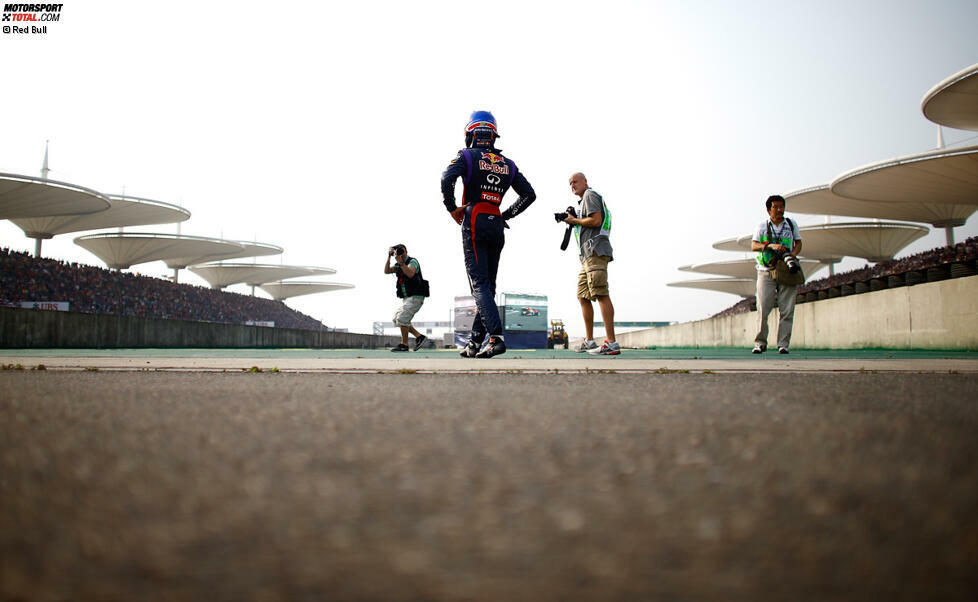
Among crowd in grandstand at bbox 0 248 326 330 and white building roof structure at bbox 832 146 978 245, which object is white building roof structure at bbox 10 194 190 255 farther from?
white building roof structure at bbox 832 146 978 245

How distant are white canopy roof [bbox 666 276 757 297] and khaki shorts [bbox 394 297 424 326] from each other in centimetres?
6338

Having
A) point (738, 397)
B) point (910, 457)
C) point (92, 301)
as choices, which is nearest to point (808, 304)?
point (738, 397)

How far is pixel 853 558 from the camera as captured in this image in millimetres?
603

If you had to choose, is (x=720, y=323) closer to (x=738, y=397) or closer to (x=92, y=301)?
(x=738, y=397)

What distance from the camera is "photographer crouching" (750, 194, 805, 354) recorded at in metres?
7.26

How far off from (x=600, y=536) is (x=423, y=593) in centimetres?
22

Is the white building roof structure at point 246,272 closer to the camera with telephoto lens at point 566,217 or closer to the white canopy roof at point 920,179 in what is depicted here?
the white canopy roof at point 920,179

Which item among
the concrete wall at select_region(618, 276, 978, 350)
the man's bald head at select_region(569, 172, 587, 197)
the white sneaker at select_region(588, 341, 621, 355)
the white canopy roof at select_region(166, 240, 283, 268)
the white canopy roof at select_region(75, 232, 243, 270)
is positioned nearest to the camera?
the white sneaker at select_region(588, 341, 621, 355)

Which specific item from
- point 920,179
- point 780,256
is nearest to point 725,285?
point 920,179

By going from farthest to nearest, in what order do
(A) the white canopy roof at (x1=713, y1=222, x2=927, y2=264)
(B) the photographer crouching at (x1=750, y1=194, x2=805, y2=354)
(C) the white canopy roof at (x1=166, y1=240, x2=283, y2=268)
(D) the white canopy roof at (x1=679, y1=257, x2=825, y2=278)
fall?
(D) the white canopy roof at (x1=679, y1=257, x2=825, y2=278) < (C) the white canopy roof at (x1=166, y1=240, x2=283, y2=268) < (A) the white canopy roof at (x1=713, y1=222, x2=927, y2=264) < (B) the photographer crouching at (x1=750, y1=194, x2=805, y2=354)

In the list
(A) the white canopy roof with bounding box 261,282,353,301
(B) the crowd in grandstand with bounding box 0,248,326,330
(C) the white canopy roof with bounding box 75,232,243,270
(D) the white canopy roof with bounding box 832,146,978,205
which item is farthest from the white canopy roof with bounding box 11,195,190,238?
(D) the white canopy roof with bounding box 832,146,978,205

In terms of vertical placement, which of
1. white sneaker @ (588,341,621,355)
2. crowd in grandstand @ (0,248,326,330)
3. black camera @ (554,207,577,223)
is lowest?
white sneaker @ (588,341,621,355)

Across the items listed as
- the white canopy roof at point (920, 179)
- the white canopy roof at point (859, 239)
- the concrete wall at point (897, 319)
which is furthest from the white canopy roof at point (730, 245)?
the concrete wall at point (897, 319)

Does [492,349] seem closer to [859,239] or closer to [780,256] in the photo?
[780,256]
